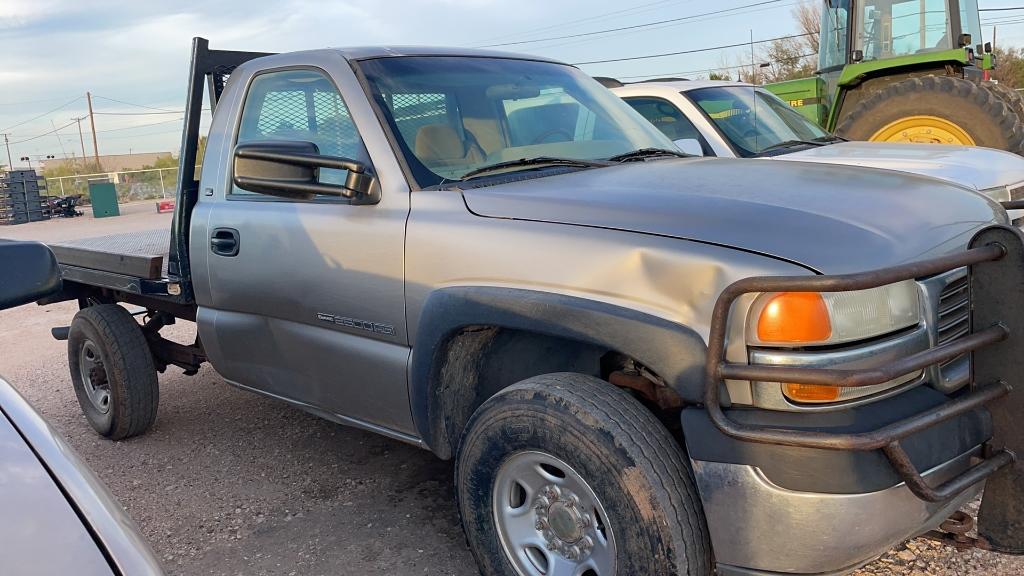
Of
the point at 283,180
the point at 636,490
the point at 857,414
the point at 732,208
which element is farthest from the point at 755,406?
the point at 283,180

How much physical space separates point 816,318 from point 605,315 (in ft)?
1.81

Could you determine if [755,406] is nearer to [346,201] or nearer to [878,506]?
[878,506]

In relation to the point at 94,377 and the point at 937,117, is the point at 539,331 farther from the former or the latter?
the point at 937,117

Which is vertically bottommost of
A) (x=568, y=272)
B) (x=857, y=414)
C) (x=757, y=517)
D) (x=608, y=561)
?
(x=608, y=561)

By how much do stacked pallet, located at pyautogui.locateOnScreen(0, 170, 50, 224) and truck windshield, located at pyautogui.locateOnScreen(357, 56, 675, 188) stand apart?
28.8 metres

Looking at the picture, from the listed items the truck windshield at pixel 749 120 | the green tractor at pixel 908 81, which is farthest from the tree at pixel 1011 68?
the truck windshield at pixel 749 120

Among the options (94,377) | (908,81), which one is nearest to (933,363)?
(94,377)

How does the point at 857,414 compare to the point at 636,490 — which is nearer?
the point at 857,414

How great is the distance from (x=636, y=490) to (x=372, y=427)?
55.1 inches

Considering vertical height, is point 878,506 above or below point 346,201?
below

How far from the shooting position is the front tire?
222 cm

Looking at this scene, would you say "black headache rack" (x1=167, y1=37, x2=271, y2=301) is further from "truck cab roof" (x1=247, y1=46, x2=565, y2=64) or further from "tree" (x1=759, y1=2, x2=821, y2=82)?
"tree" (x1=759, y1=2, x2=821, y2=82)

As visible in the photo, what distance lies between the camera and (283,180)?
3189 millimetres

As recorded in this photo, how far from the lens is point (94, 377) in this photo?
5023mm
